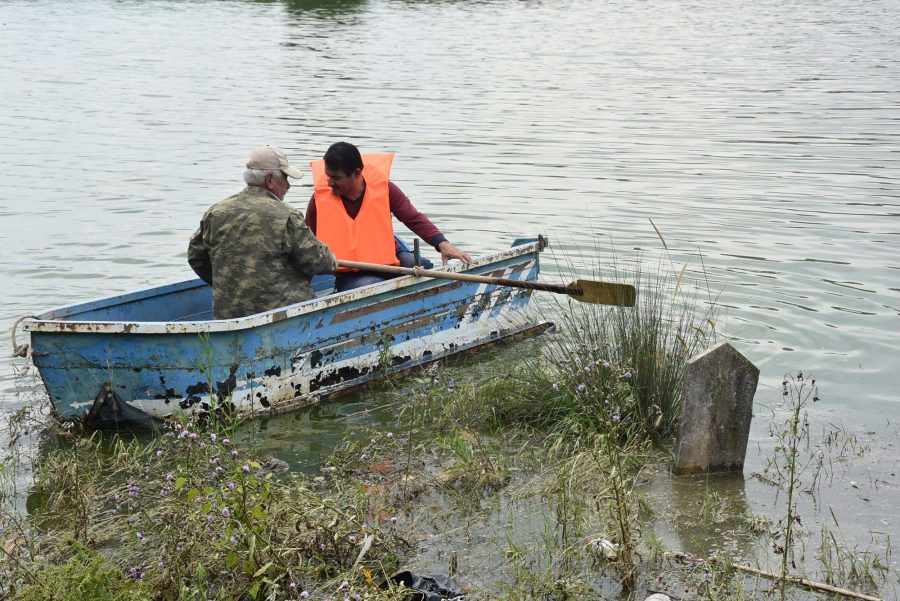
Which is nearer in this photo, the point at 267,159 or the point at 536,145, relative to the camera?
the point at 267,159

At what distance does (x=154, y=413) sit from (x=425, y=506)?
200 cm

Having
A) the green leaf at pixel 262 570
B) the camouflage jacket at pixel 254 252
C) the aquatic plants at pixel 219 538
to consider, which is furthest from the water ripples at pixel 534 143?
the green leaf at pixel 262 570

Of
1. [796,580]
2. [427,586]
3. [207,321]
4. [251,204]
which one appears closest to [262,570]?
[427,586]

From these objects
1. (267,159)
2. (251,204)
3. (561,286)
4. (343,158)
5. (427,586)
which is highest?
(267,159)

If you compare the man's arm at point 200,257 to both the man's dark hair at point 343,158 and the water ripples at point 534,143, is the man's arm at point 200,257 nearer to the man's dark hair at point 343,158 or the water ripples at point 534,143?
the man's dark hair at point 343,158

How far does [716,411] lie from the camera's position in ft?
17.8

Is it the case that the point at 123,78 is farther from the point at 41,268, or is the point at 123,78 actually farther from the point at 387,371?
the point at 387,371

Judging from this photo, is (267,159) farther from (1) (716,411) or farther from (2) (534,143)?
(2) (534,143)

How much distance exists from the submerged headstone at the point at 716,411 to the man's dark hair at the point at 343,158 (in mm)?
3134

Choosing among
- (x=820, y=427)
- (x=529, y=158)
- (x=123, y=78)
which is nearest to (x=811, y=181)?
(x=529, y=158)

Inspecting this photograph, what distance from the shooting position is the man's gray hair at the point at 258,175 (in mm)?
6594

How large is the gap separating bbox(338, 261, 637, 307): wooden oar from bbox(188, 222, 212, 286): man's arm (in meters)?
0.86

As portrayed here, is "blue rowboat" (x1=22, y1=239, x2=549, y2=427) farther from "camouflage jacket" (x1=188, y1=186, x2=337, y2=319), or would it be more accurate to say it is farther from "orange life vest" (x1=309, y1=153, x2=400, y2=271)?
"orange life vest" (x1=309, y1=153, x2=400, y2=271)

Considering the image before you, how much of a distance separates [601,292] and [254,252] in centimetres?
236
